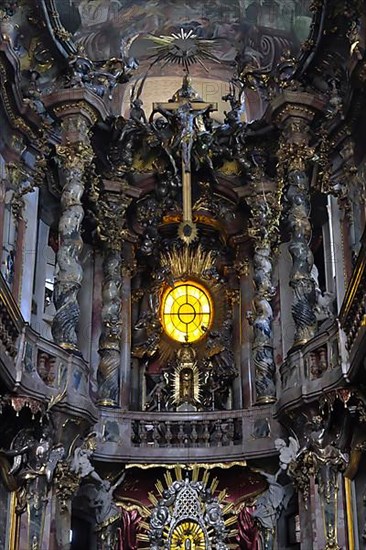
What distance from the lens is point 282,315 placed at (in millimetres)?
20281

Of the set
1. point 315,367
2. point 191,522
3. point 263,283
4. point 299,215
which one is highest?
point 299,215

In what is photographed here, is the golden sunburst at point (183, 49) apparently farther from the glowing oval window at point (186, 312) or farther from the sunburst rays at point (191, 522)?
the sunburst rays at point (191, 522)

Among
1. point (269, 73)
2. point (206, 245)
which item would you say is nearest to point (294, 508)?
point (206, 245)

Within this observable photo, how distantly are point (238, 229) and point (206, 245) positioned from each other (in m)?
1.12

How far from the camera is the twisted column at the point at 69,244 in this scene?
58.1ft

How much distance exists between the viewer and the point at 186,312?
22.2 m

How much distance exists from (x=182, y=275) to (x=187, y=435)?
14.0 ft

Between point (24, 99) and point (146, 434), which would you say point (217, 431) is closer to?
point (146, 434)

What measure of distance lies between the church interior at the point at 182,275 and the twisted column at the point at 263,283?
0.06m

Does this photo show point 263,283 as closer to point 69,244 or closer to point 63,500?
point 69,244

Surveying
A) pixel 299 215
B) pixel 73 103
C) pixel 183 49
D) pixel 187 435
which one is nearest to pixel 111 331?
pixel 187 435

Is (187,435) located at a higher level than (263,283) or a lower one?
lower

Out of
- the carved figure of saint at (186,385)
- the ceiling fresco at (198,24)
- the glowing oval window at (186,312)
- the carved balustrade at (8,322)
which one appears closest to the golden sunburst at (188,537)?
the carved figure of saint at (186,385)

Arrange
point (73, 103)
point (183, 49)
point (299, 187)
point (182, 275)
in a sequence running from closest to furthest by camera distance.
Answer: point (299, 187) < point (73, 103) < point (182, 275) < point (183, 49)
